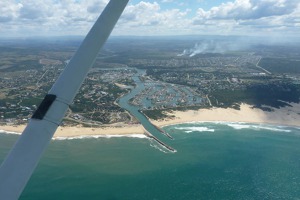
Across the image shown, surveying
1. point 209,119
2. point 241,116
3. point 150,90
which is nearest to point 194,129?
point 209,119

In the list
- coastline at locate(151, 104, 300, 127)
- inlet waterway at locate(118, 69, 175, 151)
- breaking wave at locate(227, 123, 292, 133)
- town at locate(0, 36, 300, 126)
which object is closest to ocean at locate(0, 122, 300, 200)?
inlet waterway at locate(118, 69, 175, 151)

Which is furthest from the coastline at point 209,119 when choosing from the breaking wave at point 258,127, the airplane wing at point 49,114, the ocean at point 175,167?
the airplane wing at point 49,114

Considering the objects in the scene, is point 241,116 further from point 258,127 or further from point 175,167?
point 175,167

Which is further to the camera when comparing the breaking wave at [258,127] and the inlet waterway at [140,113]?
the breaking wave at [258,127]

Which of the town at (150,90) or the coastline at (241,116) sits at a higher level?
the town at (150,90)

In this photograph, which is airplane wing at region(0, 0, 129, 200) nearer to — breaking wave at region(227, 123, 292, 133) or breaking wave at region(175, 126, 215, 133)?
breaking wave at region(175, 126, 215, 133)

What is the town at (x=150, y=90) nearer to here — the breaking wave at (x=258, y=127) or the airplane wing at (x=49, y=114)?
the breaking wave at (x=258, y=127)

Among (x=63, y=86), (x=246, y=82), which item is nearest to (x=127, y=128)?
(x=63, y=86)

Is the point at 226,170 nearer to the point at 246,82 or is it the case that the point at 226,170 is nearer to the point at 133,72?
the point at 246,82
